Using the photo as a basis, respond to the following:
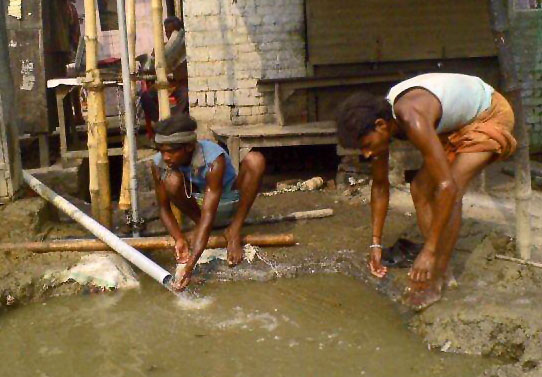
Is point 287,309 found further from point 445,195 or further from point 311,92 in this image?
point 311,92

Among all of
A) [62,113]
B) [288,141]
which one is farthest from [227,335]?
[62,113]

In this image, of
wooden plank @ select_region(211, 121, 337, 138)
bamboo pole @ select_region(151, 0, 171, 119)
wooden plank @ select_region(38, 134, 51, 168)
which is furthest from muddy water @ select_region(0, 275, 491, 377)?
wooden plank @ select_region(38, 134, 51, 168)

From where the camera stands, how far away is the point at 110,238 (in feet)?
14.6

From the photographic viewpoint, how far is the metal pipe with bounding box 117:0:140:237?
191 inches

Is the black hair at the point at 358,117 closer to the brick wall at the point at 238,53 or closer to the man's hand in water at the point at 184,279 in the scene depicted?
the man's hand in water at the point at 184,279

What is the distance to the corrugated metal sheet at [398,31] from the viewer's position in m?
7.34

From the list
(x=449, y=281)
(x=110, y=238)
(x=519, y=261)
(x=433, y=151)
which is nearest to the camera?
(x=433, y=151)

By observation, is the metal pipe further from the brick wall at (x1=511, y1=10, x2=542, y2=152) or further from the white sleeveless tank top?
the brick wall at (x1=511, y1=10, x2=542, y2=152)

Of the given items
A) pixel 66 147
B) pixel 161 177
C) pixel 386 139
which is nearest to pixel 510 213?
pixel 386 139

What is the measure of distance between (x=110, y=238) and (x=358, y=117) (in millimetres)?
2038

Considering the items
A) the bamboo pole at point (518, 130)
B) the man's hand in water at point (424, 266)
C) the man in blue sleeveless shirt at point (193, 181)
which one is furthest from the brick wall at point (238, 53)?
the man's hand in water at point (424, 266)

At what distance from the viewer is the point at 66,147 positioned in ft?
25.0

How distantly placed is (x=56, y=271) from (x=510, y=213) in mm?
3580

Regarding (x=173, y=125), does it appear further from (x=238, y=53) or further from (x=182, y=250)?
(x=238, y=53)
